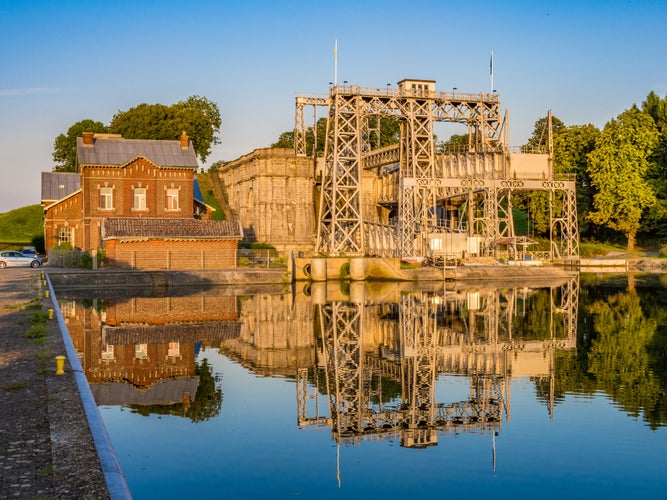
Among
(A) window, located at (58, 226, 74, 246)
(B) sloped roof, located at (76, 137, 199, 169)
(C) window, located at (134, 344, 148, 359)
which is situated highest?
(B) sloped roof, located at (76, 137, 199, 169)

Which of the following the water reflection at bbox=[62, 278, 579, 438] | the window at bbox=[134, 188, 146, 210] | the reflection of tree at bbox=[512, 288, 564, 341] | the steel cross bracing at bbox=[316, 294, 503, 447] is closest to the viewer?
the steel cross bracing at bbox=[316, 294, 503, 447]

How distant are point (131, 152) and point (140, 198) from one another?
385 cm

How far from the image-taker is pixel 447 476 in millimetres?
12086

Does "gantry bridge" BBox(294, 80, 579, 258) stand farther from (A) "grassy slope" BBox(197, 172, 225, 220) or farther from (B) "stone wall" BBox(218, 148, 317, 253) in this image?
(A) "grassy slope" BBox(197, 172, 225, 220)

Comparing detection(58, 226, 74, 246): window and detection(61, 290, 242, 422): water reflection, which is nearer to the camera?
detection(61, 290, 242, 422): water reflection

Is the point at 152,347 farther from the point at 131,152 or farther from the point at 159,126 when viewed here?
the point at 159,126

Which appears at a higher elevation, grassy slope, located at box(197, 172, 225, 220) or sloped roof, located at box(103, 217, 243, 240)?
grassy slope, located at box(197, 172, 225, 220)

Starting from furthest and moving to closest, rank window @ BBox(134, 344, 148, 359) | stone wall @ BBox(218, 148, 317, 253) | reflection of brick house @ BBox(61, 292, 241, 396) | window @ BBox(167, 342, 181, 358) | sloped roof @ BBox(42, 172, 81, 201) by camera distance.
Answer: sloped roof @ BBox(42, 172, 81, 201) < stone wall @ BBox(218, 148, 317, 253) < window @ BBox(167, 342, 181, 358) < window @ BBox(134, 344, 148, 359) < reflection of brick house @ BBox(61, 292, 241, 396)

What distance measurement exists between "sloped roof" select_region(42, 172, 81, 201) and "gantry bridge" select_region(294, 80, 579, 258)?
22.7 metres

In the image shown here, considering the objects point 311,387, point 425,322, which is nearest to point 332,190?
point 425,322

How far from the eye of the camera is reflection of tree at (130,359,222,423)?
51.3ft

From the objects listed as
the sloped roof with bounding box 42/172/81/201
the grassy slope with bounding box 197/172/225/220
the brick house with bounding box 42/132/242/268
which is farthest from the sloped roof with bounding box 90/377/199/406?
the grassy slope with bounding box 197/172/225/220

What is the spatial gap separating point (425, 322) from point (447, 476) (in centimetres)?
1928

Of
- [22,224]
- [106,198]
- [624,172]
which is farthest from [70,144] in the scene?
[624,172]
